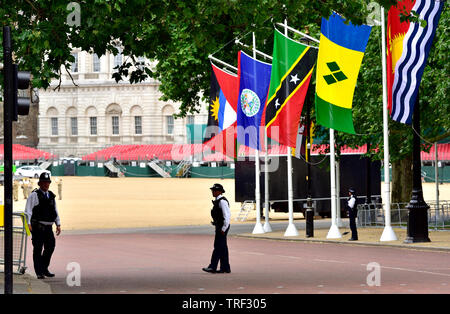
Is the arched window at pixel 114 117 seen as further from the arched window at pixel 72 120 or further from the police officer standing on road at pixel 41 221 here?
the police officer standing on road at pixel 41 221

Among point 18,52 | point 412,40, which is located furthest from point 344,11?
point 412,40

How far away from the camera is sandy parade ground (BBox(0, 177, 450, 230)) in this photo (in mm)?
46938

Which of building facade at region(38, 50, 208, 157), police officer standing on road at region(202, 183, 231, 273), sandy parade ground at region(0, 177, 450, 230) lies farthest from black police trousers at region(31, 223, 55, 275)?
building facade at region(38, 50, 208, 157)

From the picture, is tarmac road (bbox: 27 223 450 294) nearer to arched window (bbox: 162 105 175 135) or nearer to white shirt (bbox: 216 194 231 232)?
white shirt (bbox: 216 194 231 232)

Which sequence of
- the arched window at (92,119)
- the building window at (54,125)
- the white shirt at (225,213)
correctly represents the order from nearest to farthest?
the white shirt at (225,213)
the arched window at (92,119)
the building window at (54,125)

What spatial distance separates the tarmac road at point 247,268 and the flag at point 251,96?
142 inches

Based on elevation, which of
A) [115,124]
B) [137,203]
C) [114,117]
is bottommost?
[137,203]

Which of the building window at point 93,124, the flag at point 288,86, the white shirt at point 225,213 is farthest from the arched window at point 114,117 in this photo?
the white shirt at point 225,213

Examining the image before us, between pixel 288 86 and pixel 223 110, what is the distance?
424cm

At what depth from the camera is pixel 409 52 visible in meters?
25.3

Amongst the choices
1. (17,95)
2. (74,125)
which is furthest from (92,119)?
(17,95)

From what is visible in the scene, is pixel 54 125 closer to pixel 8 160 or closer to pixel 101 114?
pixel 101 114

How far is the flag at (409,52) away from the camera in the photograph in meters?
25.1

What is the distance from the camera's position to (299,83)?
98.3 ft
